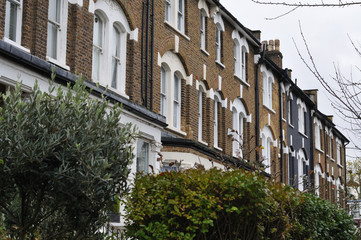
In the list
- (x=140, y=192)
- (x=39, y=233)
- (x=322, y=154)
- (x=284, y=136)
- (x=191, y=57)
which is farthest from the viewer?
(x=322, y=154)

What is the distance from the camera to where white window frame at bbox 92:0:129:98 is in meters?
16.3

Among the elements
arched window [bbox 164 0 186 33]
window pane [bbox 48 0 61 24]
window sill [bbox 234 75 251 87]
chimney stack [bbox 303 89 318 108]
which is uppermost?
chimney stack [bbox 303 89 318 108]

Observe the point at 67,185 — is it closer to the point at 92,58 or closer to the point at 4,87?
the point at 4,87

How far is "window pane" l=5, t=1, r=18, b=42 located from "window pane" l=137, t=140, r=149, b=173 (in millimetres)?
4380

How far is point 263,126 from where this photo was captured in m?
29.6

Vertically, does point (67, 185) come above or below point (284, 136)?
below

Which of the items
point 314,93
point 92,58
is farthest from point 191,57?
point 314,93

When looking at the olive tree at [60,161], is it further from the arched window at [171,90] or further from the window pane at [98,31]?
the arched window at [171,90]

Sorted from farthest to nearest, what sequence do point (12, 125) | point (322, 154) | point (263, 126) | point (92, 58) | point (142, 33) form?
1. point (322, 154)
2. point (263, 126)
3. point (142, 33)
4. point (92, 58)
5. point (12, 125)

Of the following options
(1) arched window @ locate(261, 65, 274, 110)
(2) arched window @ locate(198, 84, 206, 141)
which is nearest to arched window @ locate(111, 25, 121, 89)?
(2) arched window @ locate(198, 84, 206, 141)

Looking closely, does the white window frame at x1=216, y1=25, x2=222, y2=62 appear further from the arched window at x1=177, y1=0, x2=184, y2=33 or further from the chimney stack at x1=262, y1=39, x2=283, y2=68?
the chimney stack at x1=262, y1=39, x2=283, y2=68

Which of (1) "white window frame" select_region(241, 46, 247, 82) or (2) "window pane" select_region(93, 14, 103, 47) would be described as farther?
(1) "white window frame" select_region(241, 46, 247, 82)

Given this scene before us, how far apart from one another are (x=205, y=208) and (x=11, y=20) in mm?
5940

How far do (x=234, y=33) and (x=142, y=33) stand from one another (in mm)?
9131
